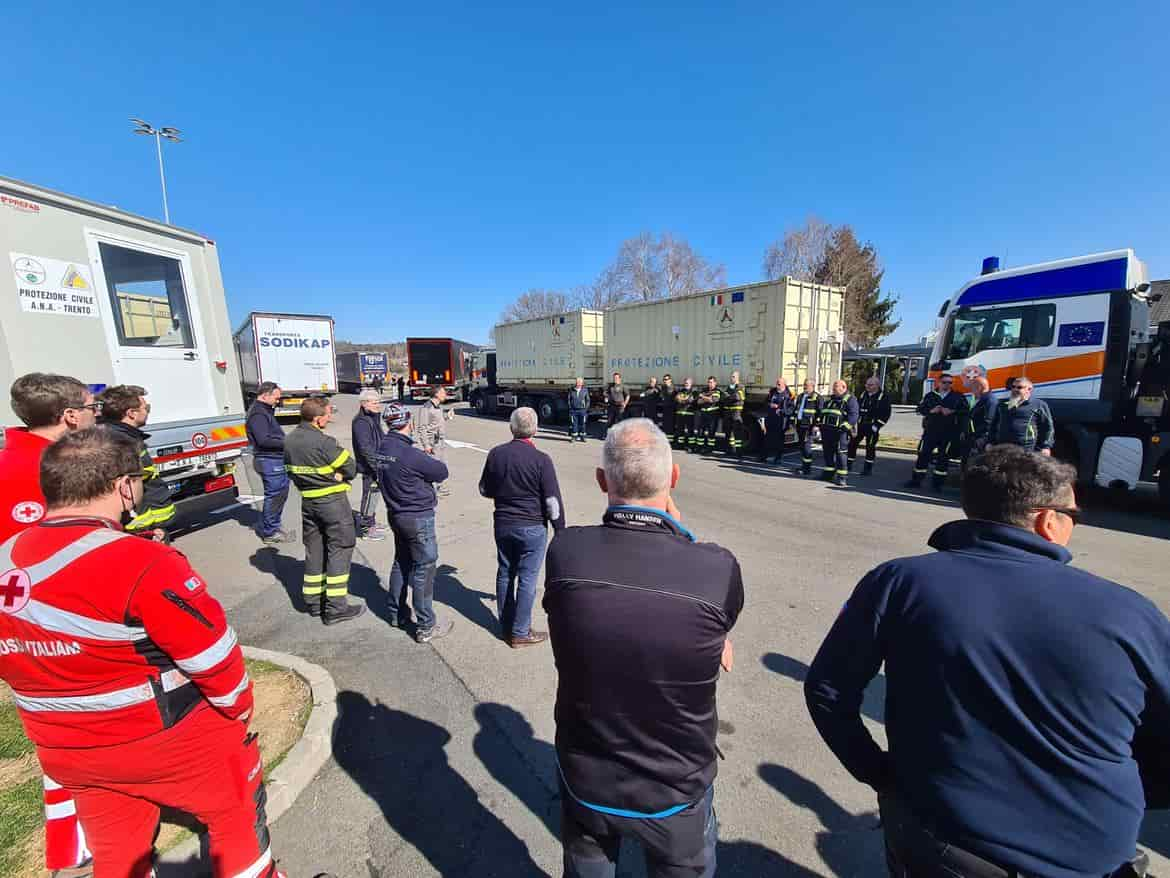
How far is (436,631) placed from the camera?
390 cm

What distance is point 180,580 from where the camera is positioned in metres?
1.48

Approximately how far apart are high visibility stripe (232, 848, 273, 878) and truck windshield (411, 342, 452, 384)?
2737 cm

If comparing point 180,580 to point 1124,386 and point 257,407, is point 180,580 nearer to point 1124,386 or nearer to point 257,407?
point 257,407

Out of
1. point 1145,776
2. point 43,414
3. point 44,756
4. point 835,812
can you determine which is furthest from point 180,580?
point 835,812

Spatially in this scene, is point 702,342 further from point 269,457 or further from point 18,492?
point 18,492

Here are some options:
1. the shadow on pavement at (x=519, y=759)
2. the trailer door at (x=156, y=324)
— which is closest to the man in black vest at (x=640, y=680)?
the shadow on pavement at (x=519, y=759)

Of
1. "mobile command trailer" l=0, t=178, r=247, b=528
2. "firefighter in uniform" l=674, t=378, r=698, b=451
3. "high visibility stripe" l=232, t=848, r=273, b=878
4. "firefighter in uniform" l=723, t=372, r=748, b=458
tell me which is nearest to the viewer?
"high visibility stripe" l=232, t=848, r=273, b=878

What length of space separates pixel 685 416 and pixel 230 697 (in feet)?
37.5

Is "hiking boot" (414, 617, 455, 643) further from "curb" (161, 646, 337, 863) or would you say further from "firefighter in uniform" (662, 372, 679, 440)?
"firefighter in uniform" (662, 372, 679, 440)

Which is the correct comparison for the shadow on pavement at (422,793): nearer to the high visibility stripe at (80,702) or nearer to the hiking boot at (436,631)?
the hiking boot at (436,631)

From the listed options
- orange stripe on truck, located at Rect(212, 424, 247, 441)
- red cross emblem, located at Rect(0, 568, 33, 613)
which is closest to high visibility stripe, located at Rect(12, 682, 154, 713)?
red cross emblem, located at Rect(0, 568, 33, 613)

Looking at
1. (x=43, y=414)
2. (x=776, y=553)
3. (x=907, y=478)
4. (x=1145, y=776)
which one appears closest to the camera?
(x=1145, y=776)

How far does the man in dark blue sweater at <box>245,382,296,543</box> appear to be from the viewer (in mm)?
5816

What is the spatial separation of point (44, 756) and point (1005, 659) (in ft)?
8.44
